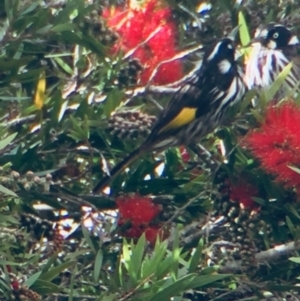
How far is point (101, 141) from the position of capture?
3.33m

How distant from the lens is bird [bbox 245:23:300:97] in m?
4.25

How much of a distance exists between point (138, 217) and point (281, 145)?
454 mm

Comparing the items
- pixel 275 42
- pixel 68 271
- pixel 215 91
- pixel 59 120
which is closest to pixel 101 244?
pixel 68 271

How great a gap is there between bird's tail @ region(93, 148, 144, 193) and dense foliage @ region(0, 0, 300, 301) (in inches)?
1.4

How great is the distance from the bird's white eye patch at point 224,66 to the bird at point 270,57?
0.13 metres

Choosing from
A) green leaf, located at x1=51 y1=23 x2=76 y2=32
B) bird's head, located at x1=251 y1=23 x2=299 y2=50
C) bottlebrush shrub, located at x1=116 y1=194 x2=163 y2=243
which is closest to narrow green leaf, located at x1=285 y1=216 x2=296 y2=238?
bottlebrush shrub, located at x1=116 y1=194 x2=163 y2=243

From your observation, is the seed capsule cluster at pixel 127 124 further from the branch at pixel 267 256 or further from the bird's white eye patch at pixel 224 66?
the bird's white eye patch at pixel 224 66

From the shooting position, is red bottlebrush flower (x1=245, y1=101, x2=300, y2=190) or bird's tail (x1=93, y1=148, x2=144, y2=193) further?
bird's tail (x1=93, y1=148, x2=144, y2=193)

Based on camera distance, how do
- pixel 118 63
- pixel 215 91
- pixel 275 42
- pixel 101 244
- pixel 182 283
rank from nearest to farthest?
pixel 182 283, pixel 101 244, pixel 118 63, pixel 215 91, pixel 275 42

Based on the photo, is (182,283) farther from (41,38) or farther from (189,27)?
(189,27)

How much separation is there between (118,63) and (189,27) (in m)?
0.89

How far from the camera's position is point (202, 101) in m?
3.96

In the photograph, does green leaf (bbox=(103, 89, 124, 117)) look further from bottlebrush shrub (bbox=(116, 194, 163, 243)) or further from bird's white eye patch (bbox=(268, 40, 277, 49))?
bird's white eye patch (bbox=(268, 40, 277, 49))

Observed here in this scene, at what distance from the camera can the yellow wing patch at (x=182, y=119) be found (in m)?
3.76
